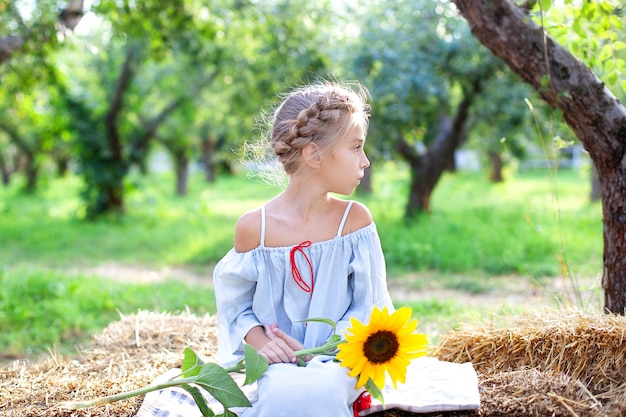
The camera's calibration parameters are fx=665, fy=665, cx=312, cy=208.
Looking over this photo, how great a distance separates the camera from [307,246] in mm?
2725

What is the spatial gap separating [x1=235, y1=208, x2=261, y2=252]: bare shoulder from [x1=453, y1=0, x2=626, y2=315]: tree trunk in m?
1.58

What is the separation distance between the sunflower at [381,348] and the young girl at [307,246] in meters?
0.34

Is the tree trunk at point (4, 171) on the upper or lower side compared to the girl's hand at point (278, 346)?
lower

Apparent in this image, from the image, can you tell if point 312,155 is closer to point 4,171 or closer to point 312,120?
point 312,120

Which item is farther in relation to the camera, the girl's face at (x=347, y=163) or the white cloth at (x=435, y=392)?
the girl's face at (x=347, y=163)

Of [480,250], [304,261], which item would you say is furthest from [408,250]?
[304,261]

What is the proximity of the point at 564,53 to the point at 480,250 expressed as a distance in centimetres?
458

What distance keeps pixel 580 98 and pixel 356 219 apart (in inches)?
52.9

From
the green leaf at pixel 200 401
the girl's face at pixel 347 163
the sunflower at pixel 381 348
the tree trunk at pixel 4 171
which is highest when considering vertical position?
the girl's face at pixel 347 163

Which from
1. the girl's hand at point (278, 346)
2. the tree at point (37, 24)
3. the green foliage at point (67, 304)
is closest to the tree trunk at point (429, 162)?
the green foliage at point (67, 304)

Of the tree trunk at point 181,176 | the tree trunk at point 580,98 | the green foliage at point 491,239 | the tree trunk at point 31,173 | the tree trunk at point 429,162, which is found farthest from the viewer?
the tree trunk at point 181,176

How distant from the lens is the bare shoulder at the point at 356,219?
2.80 metres

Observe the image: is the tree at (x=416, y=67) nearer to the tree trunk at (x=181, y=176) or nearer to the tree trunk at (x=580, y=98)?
the tree trunk at (x=580, y=98)

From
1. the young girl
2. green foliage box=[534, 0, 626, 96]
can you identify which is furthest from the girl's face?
green foliage box=[534, 0, 626, 96]
